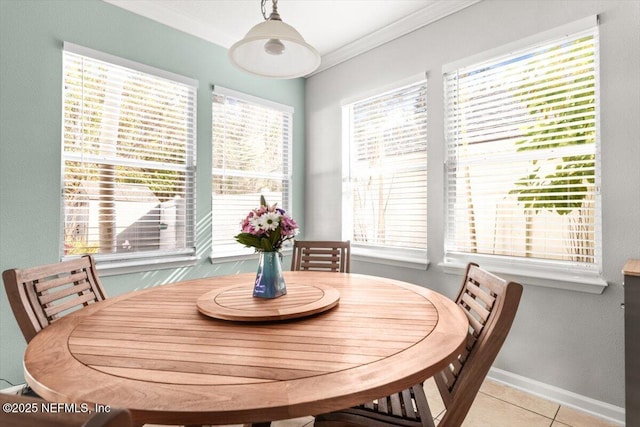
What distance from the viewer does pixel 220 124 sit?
10.6ft

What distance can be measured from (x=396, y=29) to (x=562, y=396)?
119 inches

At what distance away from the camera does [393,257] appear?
10.1ft

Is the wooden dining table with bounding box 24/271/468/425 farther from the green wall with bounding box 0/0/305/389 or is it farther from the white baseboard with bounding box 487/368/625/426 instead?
the white baseboard with bounding box 487/368/625/426

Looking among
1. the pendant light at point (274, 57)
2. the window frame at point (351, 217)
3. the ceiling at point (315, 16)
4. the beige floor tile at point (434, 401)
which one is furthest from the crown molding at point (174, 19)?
the beige floor tile at point (434, 401)

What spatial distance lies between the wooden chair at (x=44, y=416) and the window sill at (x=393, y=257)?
2676 millimetres

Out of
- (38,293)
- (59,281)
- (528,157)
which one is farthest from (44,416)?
(528,157)

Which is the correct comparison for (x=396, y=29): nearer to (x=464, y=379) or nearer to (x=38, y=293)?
(x=464, y=379)

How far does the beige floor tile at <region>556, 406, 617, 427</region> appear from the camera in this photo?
1.91 meters

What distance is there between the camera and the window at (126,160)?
241 cm

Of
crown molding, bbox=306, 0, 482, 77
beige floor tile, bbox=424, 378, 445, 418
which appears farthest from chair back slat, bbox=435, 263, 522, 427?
crown molding, bbox=306, 0, 482, 77

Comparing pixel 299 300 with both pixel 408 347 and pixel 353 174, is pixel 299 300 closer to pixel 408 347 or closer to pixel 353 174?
pixel 408 347

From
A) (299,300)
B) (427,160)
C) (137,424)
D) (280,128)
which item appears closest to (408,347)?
(299,300)

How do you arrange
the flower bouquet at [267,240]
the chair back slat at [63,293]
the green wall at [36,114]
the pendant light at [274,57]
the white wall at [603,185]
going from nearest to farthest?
the chair back slat at [63,293], the flower bouquet at [267,240], the pendant light at [274,57], the white wall at [603,185], the green wall at [36,114]

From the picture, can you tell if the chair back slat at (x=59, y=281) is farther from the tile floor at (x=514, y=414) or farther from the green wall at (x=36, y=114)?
the tile floor at (x=514, y=414)
